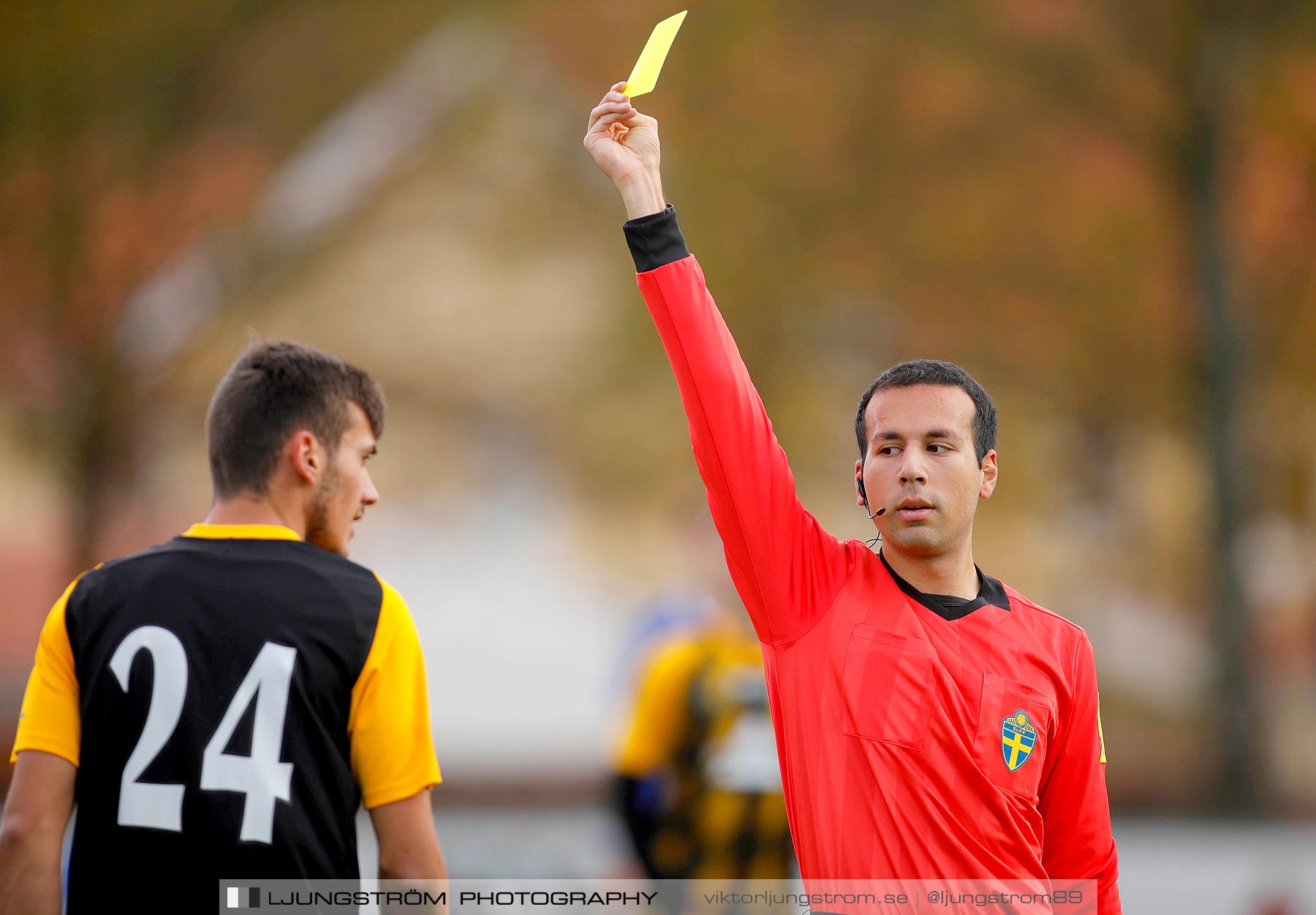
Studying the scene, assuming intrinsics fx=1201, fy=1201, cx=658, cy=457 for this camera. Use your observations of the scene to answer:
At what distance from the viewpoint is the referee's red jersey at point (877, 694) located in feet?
7.47

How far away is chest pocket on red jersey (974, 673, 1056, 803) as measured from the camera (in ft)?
7.63

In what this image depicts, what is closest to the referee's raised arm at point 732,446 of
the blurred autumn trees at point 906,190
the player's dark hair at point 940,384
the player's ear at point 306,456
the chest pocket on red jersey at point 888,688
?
the chest pocket on red jersey at point 888,688

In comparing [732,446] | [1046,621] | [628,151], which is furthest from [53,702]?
[1046,621]

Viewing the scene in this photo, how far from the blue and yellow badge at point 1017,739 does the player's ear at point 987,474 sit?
0.46 metres

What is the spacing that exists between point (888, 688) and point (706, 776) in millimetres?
2898

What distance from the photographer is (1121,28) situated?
10.7 meters

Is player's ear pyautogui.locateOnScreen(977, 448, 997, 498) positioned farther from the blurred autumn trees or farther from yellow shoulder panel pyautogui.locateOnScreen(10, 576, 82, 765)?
the blurred autumn trees

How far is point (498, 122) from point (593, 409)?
3.32 m

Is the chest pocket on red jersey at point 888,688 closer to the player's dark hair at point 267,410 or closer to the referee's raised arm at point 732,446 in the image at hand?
the referee's raised arm at point 732,446

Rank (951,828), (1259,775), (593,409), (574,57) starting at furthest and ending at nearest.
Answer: (593,409) → (574,57) → (1259,775) → (951,828)

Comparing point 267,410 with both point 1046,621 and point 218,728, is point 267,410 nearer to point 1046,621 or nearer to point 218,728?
point 218,728

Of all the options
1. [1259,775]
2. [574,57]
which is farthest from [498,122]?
[1259,775]

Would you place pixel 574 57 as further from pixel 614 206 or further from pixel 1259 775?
pixel 1259 775

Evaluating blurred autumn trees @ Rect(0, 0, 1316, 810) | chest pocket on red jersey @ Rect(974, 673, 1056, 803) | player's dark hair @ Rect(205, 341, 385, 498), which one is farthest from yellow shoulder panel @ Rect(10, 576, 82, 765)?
blurred autumn trees @ Rect(0, 0, 1316, 810)
